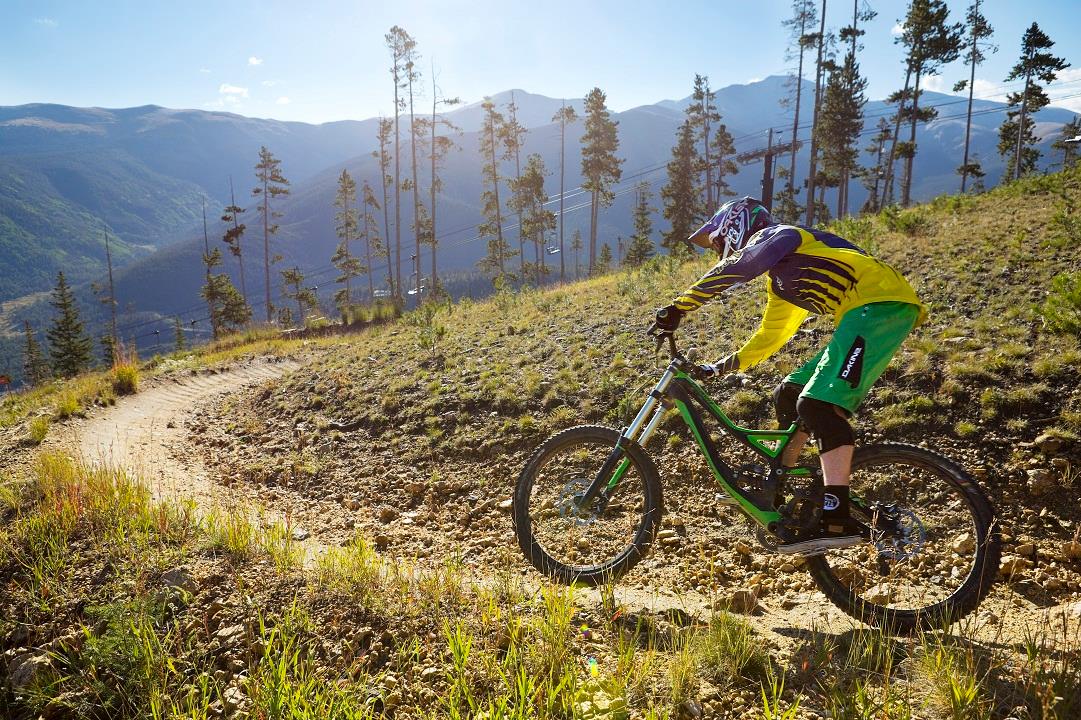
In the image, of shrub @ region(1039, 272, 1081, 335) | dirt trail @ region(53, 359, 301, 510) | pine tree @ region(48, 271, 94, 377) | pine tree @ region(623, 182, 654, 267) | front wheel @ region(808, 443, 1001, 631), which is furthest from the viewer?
pine tree @ region(48, 271, 94, 377)

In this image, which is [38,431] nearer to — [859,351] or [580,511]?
[580,511]

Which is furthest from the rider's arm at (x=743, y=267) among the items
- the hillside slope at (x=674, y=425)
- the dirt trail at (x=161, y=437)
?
the dirt trail at (x=161, y=437)

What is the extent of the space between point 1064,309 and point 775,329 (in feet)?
14.9

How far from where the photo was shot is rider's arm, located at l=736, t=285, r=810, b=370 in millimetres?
4273

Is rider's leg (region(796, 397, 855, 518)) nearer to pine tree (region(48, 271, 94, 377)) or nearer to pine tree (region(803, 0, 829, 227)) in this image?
pine tree (region(803, 0, 829, 227))

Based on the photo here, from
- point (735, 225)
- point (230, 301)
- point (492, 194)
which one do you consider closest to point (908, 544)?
point (735, 225)

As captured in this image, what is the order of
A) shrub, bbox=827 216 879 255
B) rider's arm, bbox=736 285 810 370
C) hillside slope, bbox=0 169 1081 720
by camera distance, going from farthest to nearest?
shrub, bbox=827 216 879 255 < rider's arm, bbox=736 285 810 370 < hillside slope, bbox=0 169 1081 720

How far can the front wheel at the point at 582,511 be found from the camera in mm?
4051

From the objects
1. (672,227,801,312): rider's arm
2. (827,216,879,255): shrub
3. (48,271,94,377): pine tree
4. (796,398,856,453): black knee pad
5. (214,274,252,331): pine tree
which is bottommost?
(48,271,94,377): pine tree

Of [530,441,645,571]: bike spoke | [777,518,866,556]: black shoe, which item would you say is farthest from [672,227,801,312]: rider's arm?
[777,518,866,556]: black shoe

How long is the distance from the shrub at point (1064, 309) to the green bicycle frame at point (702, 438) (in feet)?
15.5

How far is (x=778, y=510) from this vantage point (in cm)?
370

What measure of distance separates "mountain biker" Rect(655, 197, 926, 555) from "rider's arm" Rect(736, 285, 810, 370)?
26 cm

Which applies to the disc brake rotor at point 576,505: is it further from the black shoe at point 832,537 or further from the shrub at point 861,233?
the shrub at point 861,233
